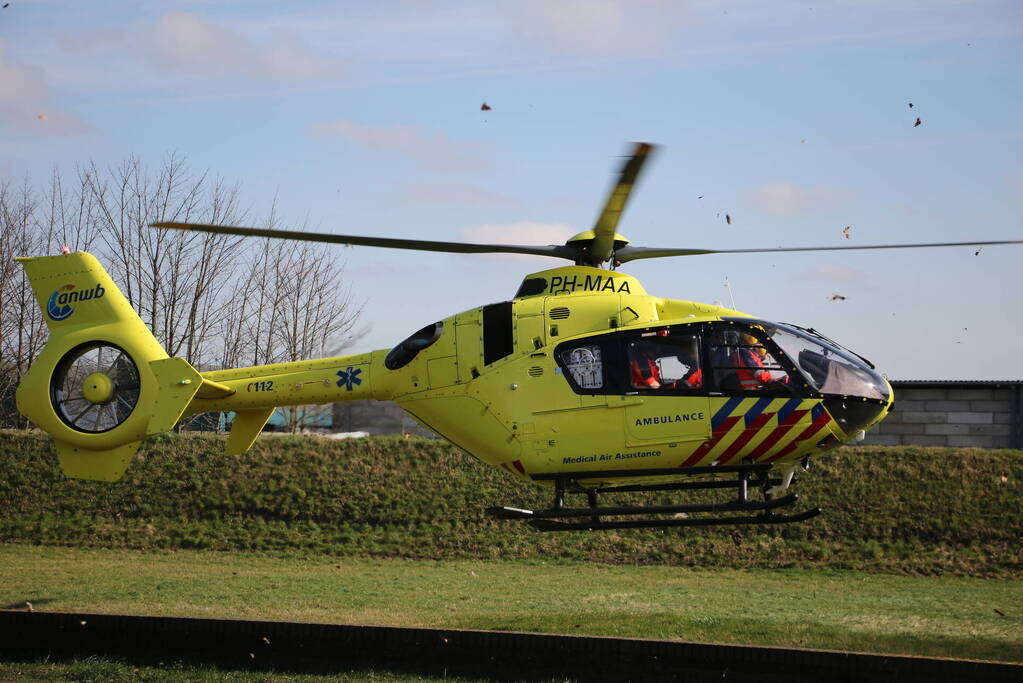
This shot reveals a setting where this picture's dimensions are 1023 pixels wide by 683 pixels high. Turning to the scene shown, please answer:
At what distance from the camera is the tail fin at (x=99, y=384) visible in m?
13.9

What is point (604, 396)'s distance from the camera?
40.4 feet

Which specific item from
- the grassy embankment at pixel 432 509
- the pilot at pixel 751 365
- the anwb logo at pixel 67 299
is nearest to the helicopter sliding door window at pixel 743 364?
the pilot at pixel 751 365

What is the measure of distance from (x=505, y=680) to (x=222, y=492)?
15.5 m

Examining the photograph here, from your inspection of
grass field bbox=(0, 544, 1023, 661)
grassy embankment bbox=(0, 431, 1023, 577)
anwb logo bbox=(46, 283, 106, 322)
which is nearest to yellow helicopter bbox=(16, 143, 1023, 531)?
anwb logo bbox=(46, 283, 106, 322)

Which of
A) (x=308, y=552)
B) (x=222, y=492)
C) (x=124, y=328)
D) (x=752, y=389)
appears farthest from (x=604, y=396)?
(x=222, y=492)

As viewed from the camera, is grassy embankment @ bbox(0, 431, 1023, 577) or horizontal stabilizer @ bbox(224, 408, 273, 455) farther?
grassy embankment @ bbox(0, 431, 1023, 577)

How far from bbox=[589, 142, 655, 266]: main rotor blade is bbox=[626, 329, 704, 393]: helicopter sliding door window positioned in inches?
55.5

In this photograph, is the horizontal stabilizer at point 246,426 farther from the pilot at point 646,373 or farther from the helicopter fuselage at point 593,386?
the pilot at point 646,373

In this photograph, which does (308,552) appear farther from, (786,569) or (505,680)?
(505,680)

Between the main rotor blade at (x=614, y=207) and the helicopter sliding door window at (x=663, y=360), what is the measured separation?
1410 mm

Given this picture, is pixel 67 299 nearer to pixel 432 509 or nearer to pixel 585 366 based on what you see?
pixel 585 366

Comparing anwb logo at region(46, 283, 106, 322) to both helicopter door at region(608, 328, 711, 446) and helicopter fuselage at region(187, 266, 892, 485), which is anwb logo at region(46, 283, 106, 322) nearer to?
helicopter fuselage at region(187, 266, 892, 485)

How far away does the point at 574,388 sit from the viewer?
1245cm

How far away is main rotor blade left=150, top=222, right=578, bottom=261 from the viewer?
12.2 meters
